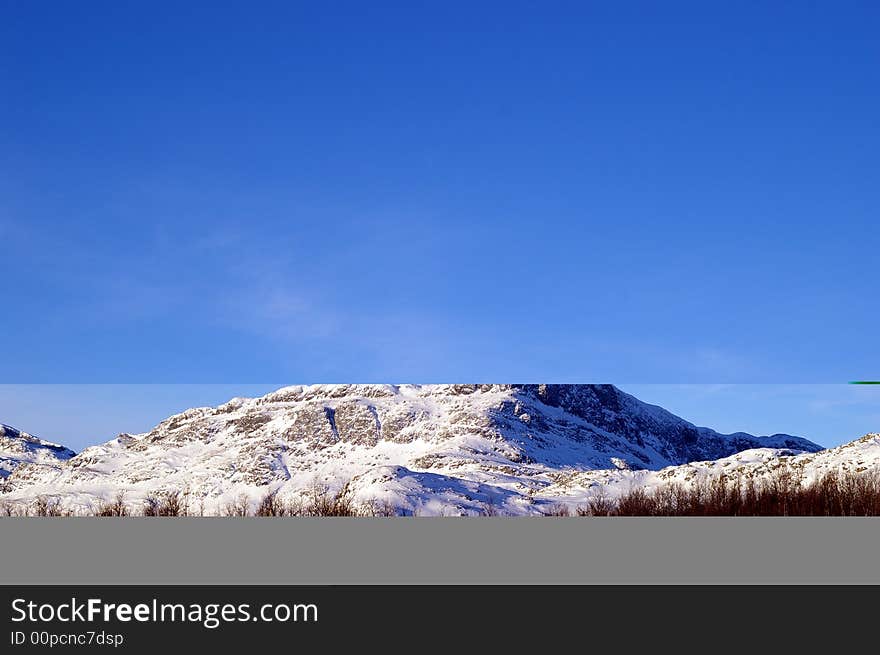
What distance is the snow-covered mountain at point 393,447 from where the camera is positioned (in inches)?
1649

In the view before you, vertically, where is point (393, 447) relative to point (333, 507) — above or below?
above

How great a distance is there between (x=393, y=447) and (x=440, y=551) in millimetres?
85639

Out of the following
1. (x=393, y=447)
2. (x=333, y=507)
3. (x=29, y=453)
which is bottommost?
(x=333, y=507)

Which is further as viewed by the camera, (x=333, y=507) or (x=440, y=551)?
(x=333, y=507)

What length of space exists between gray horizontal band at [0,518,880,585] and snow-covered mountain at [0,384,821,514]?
18.4 metres

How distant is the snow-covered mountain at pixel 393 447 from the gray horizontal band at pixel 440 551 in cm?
1835

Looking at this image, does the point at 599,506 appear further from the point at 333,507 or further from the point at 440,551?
the point at 440,551

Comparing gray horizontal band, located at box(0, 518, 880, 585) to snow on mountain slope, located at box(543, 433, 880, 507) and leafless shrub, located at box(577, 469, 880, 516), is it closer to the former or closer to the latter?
leafless shrub, located at box(577, 469, 880, 516)

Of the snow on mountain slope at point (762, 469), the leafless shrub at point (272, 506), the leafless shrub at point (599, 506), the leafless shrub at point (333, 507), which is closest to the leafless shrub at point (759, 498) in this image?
the leafless shrub at point (599, 506)

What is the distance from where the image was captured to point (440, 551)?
5238 mm

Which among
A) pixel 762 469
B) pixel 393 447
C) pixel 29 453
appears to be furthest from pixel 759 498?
pixel 29 453

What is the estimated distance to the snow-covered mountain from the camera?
41875 millimetres

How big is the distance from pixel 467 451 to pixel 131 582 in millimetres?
75912
